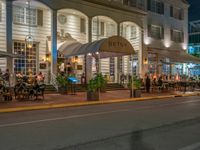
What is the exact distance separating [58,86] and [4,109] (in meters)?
9.42

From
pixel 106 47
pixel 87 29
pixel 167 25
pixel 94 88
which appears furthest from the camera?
pixel 167 25

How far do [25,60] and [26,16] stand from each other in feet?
12.0

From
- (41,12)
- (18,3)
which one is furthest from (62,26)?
(18,3)

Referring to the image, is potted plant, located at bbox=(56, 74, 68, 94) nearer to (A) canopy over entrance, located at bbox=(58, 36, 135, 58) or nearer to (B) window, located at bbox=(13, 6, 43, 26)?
(A) canopy over entrance, located at bbox=(58, 36, 135, 58)

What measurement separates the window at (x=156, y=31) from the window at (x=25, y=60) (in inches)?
545

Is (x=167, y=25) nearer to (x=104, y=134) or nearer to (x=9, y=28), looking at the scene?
(x=9, y=28)

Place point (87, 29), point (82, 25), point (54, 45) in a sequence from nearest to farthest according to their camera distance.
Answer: point (54, 45)
point (87, 29)
point (82, 25)

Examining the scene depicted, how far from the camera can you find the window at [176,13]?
129ft

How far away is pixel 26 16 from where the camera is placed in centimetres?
2714

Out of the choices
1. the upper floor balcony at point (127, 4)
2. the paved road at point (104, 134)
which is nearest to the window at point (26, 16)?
the upper floor balcony at point (127, 4)

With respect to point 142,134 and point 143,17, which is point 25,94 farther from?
point 143,17

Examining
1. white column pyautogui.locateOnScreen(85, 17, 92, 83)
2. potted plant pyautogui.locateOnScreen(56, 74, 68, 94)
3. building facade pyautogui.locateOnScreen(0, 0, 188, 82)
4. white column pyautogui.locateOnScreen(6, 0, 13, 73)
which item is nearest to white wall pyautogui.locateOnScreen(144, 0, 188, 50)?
building facade pyautogui.locateOnScreen(0, 0, 188, 82)

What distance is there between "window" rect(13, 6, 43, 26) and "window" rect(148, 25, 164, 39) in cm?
1299

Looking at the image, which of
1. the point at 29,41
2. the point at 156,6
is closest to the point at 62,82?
the point at 29,41
